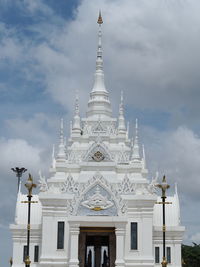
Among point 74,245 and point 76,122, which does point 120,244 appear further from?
point 76,122

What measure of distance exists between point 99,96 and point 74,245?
14.5m

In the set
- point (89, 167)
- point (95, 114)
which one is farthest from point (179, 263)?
point (95, 114)

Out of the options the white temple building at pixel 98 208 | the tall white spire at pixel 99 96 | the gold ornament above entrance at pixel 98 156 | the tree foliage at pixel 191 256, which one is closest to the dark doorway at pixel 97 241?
the white temple building at pixel 98 208

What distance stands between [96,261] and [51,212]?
7.21 m

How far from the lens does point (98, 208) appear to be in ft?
132

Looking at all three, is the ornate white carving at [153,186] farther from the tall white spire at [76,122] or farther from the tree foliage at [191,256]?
the tree foliage at [191,256]

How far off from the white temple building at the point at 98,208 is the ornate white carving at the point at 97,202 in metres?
0.07

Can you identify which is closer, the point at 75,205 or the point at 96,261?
the point at 75,205

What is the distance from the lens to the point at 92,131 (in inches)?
1813

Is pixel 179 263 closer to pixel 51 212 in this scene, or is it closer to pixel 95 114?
pixel 51 212

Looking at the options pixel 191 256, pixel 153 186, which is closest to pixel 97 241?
pixel 153 186

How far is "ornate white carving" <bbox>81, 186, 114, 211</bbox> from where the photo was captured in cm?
4012

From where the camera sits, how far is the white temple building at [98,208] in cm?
4006

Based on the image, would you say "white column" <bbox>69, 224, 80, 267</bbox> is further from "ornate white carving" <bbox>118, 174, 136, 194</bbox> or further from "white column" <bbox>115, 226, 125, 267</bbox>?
"ornate white carving" <bbox>118, 174, 136, 194</bbox>
